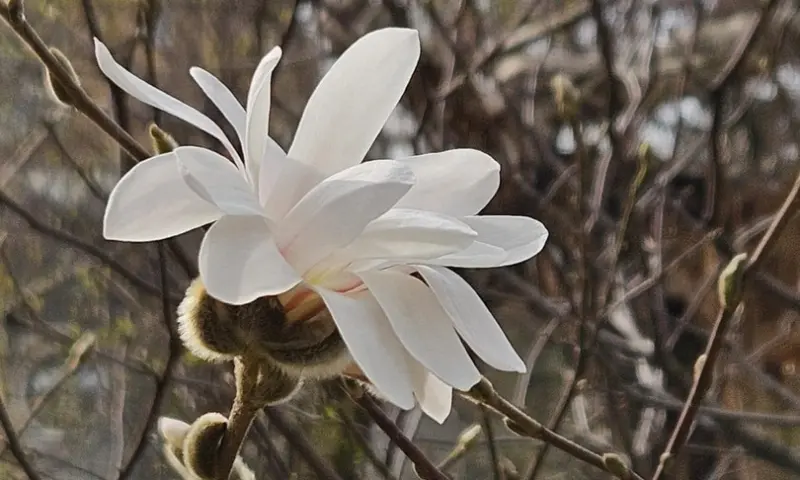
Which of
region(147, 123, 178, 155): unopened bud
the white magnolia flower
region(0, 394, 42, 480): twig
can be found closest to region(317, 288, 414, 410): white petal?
the white magnolia flower

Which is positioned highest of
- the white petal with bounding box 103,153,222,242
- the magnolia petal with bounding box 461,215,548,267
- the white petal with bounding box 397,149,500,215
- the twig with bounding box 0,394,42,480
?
the white petal with bounding box 103,153,222,242

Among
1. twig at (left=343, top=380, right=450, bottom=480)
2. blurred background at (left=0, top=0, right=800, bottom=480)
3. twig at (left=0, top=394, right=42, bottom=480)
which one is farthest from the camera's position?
blurred background at (left=0, top=0, right=800, bottom=480)

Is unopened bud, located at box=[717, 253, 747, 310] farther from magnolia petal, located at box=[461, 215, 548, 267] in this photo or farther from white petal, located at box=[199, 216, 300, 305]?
white petal, located at box=[199, 216, 300, 305]

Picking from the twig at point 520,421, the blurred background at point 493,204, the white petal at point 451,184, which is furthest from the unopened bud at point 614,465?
the blurred background at point 493,204

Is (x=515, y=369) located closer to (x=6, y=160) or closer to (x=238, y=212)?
(x=238, y=212)

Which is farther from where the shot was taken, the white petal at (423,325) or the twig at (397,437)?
the twig at (397,437)

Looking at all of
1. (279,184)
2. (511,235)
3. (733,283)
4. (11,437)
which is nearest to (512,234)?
(511,235)

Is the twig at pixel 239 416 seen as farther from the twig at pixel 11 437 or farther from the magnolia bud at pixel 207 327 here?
the twig at pixel 11 437

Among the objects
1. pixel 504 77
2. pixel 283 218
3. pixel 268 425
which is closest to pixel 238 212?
pixel 283 218
